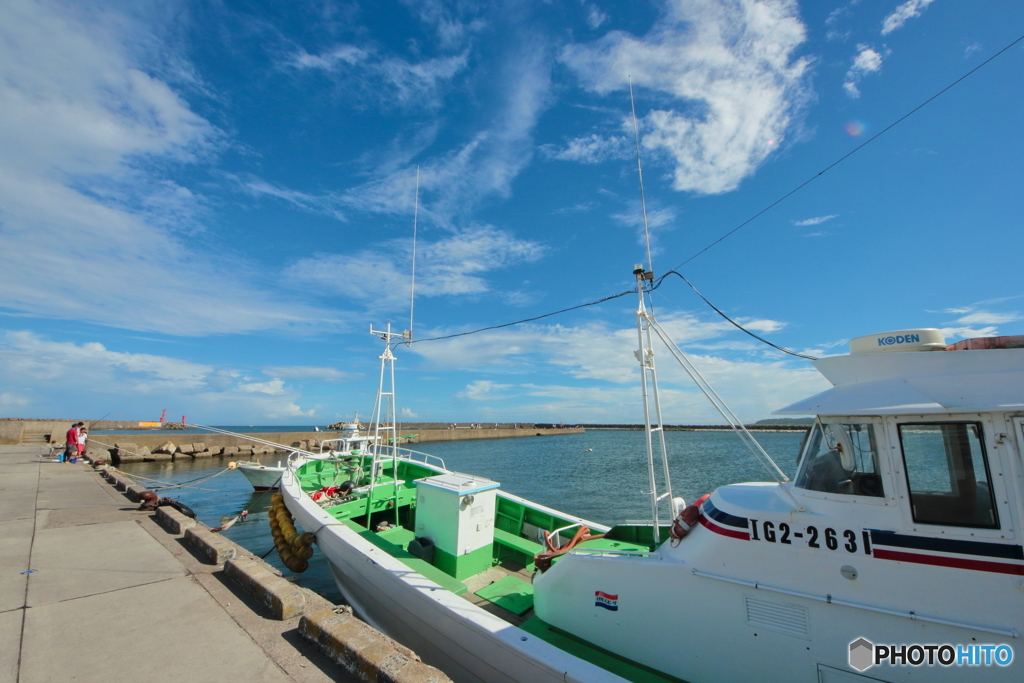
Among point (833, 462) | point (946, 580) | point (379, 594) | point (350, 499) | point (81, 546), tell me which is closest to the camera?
point (946, 580)

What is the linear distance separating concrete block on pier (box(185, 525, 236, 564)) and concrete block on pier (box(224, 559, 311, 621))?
1.59 ft

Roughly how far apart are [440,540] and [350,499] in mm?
3773

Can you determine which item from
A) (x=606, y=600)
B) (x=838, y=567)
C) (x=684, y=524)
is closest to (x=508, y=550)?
(x=606, y=600)

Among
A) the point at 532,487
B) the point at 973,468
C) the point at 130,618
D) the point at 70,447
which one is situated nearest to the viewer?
the point at 973,468

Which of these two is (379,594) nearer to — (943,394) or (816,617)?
(816,617)

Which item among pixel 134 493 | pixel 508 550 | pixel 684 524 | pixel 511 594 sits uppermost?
pixel 684 524

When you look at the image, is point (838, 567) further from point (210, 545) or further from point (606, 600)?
point (210, 545)

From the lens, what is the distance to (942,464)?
3176 millimetres

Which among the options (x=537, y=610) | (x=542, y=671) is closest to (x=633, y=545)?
(x=537, y=610)

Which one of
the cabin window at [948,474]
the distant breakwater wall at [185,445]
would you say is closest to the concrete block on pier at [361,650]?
the cabin window at [948,474]

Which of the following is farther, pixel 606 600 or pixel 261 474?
pixel 261 474

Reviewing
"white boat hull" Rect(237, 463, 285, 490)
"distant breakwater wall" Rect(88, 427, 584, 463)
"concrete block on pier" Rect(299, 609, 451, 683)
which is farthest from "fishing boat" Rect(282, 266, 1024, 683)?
"distant breakwater wall" Rect(88, 427, 584, 463)

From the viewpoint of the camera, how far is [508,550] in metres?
7.42

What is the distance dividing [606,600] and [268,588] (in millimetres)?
3515
